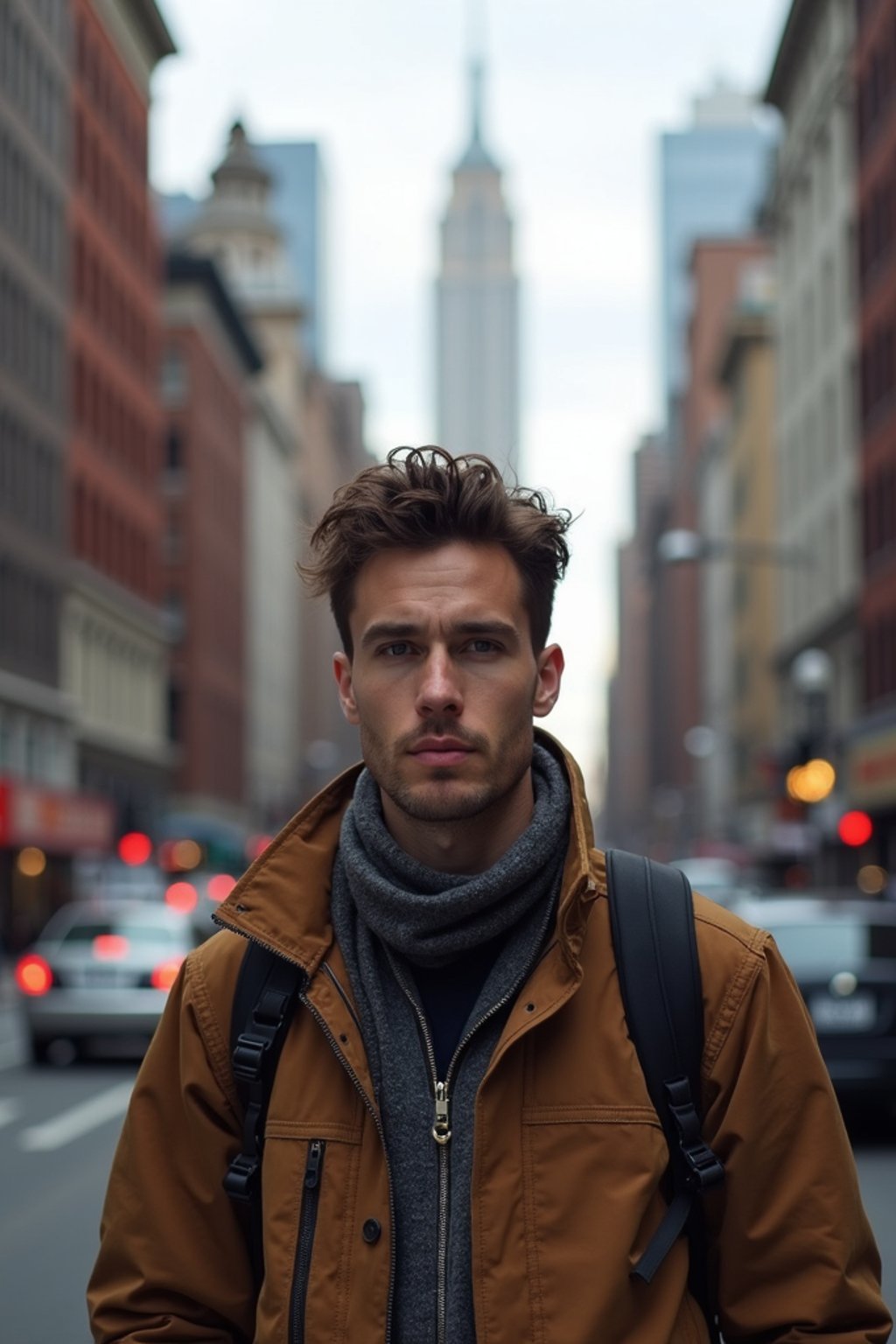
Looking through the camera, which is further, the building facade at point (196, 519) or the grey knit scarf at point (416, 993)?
the building facade at point (196, 519)

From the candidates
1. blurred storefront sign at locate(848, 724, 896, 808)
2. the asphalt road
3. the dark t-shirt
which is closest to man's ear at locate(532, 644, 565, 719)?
the dark t-shirt

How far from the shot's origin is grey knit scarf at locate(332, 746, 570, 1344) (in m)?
3.20

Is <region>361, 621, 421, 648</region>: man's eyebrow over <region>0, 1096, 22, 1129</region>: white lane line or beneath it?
over

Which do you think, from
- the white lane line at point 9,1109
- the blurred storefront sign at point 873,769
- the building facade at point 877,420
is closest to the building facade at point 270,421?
the building facade at point 877,420

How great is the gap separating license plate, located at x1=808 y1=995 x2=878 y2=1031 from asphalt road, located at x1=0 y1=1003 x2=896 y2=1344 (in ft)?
2.63

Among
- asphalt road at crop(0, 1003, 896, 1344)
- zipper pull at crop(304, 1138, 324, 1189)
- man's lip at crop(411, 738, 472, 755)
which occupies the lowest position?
asphalt road at crop(0, 1003, 896, 1344)

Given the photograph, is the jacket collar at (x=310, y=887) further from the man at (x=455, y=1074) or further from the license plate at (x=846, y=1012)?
the license plate at (x=846, y=1012)

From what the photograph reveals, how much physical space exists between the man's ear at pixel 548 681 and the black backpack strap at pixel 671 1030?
36cm

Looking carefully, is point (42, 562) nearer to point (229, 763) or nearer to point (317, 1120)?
point (229, 763)

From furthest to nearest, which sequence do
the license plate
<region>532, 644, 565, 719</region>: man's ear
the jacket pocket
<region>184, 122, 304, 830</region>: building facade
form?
<region>184, 122, 304, 830</region>: building facade → the license plate → <region>532, 644, 565, 719</region>: man's ear → the jacket pocket

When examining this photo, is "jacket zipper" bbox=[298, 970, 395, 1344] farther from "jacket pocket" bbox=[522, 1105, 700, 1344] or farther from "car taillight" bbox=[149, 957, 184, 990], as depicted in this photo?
"car taillight" bbox=[149, 957, 184, 990]

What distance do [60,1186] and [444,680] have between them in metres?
10.6

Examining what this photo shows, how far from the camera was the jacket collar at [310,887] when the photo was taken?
3.28 meters

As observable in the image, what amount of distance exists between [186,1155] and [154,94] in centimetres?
7789
